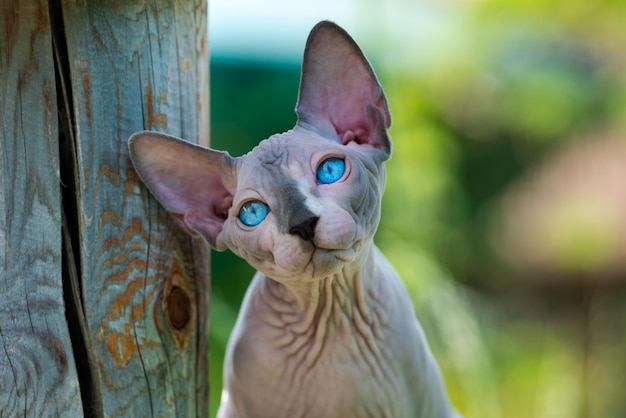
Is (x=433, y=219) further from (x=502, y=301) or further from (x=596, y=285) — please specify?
(x=596, y=285)

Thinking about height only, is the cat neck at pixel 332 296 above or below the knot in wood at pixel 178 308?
above

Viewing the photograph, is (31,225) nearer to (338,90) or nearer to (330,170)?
(330,170)

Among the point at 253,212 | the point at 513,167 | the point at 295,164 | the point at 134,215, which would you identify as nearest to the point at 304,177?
the point at 295,164

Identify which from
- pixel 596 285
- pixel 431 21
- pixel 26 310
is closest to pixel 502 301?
pixel 596 285

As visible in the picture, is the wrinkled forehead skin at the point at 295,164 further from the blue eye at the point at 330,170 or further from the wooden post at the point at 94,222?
the wooden post at the point at 94,222

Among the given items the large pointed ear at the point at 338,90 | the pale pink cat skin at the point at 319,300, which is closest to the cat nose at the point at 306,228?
the pale pink cat skin at the point at 319,300

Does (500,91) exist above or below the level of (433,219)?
above

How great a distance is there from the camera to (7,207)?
214cm

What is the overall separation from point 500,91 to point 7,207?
17.9 ft

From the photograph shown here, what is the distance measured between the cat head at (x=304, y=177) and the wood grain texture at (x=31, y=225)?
25cm

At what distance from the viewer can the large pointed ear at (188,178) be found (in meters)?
2.31

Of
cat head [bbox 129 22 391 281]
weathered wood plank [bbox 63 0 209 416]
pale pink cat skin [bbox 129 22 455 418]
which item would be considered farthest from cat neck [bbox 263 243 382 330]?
weathered wood plank [bbox 63 0 209 416]

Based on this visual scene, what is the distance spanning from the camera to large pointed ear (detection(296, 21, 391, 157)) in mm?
2355

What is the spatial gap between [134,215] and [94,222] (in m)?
0.13
